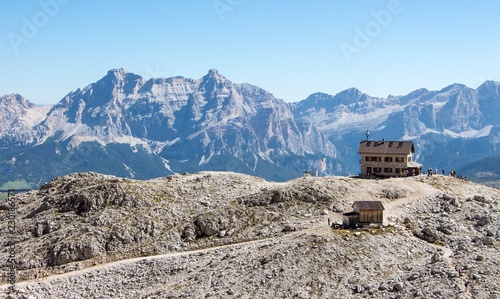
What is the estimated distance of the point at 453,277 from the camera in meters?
83.7

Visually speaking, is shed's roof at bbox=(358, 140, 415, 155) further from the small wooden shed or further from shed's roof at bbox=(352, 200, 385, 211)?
the small wooden shed

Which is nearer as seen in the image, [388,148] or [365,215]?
[365,215]

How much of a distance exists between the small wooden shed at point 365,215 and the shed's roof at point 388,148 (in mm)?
44061

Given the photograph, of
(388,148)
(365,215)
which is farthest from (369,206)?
(388,148)

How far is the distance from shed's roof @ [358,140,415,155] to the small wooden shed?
145 ft

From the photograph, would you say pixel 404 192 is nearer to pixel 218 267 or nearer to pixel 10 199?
pixel 218 267

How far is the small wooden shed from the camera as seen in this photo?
10488 cm

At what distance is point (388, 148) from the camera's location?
148 metres

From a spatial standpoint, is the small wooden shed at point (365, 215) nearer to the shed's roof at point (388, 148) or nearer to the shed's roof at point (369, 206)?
the shed's roof at point (369, 206)

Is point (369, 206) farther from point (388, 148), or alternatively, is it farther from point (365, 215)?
point (388, 148)

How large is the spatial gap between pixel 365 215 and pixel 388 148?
153 ft

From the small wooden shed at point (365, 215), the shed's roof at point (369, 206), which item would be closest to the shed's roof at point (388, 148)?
the shed's roof at point (369, 206)

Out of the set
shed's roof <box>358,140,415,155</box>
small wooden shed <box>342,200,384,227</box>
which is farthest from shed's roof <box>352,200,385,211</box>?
shed's roof <box>358,140,415,155</box>

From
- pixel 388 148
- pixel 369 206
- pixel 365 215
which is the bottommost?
pixel 365 215
